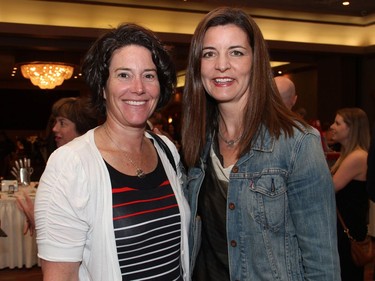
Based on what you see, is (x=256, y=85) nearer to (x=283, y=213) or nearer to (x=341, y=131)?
(x=283, y=213)

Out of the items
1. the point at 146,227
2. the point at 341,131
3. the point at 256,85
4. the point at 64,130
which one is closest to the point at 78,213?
the point at 146,227

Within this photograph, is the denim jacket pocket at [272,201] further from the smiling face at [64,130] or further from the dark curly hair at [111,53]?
the smiling face at [64,130]

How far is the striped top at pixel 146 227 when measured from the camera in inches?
60.7

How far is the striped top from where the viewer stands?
5.06ft

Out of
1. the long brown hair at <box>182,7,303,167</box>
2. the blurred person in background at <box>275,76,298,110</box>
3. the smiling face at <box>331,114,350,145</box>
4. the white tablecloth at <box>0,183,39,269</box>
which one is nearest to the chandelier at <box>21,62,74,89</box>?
the white tablecloth at <box>0,183,39,269</box>

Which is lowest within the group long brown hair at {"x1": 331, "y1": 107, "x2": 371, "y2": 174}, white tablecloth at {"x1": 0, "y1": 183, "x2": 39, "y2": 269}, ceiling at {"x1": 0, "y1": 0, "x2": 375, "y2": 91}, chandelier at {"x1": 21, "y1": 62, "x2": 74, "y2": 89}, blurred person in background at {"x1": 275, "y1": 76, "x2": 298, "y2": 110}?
white tablecloth at {"x1": 0, "y1": 183, "x2": 39, "y2": 269}

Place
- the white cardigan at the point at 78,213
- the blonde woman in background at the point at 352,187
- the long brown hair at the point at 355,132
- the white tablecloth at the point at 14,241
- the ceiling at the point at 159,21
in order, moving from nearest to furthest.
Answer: the white cardigan at the point at 78,213 < the blonde woman in background at the point at 352,187 < the long brown hair at the point at 355,132 < the white tablecloth at the point at 14,241 < the ceiling at the point at 159,21

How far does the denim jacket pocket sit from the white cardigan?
1.62 feet

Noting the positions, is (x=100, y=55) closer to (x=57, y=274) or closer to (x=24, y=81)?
(x=57, y=274)

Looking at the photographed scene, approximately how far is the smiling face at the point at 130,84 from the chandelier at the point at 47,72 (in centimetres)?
697

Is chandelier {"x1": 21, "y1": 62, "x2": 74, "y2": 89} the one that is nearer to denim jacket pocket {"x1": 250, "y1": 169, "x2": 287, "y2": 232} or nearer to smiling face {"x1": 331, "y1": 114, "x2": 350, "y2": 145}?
smiling face {"x1": 331, "y1": 114, "x2": 350, "y2": 145}

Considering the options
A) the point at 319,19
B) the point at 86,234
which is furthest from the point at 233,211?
the point at 319,19

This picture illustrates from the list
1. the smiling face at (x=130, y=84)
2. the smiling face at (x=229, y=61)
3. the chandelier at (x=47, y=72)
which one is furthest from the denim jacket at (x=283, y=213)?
the chandelier at (x=47, y=72)

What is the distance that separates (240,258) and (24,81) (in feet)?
58.5
